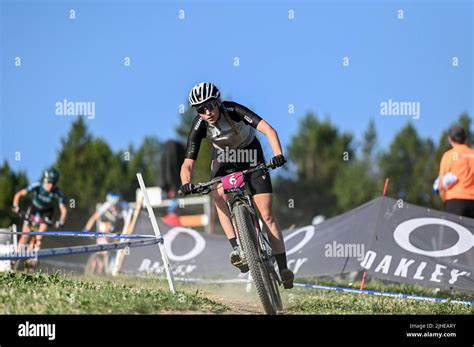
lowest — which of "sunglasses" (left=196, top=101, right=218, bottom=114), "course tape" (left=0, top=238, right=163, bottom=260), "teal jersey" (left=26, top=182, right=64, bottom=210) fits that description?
"course tape" (left=0, top=238, right=163, bottom=260)

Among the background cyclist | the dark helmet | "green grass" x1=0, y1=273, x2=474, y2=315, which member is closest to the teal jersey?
the background cyclist

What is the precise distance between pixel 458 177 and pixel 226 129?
4640 millimetres

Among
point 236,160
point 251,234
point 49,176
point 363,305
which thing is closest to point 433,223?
point 363,305

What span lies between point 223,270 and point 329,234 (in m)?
2.39

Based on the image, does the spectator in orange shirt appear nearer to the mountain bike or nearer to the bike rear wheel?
the mountain bike

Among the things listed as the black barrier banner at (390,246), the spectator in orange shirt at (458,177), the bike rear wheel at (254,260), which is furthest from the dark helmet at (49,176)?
the bike rear wheel at (254,260)

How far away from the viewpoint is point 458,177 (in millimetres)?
11383

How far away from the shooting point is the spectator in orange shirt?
1135 centimetres

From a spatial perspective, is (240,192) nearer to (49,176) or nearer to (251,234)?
(251,234)

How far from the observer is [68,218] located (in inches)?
993

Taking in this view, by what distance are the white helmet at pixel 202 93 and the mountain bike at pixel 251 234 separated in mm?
896

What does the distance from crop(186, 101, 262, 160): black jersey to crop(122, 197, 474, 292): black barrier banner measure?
3.80m
